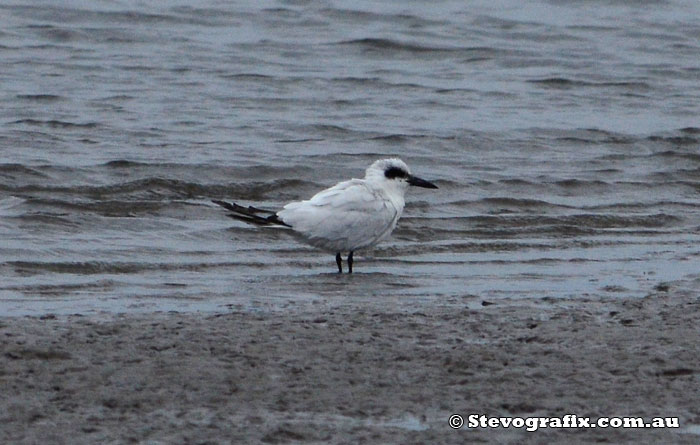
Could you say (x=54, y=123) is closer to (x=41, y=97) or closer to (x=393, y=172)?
(x=41, y=97)

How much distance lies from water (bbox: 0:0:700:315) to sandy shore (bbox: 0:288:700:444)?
2.88ft

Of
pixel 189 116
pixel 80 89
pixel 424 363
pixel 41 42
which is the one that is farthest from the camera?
pixel 41 42

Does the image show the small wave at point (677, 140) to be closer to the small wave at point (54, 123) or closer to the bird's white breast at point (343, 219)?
the small wave at point (54, 123)

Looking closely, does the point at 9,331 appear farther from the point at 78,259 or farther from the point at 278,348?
the point at 78,259

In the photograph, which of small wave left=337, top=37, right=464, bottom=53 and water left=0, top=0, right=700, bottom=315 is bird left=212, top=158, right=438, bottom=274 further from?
small wave left=337, top=37, right=464, bottom=53

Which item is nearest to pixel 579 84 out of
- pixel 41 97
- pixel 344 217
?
pixel 41 97

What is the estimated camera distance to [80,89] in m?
15.9

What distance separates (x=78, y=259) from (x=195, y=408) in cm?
385

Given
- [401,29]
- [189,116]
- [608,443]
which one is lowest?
[608,443]

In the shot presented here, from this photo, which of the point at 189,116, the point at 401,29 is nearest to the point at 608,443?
the point at 189,116

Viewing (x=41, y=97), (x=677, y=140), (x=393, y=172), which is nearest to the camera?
(x=393, y=172)

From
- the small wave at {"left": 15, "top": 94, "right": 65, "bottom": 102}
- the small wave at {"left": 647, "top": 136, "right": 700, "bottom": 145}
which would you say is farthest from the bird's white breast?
the small wave at {"left": 15, "top": 94, "right": 65, "bottom": 102}

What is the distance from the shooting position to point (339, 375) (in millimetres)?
5293

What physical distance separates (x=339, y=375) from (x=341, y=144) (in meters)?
8.87
